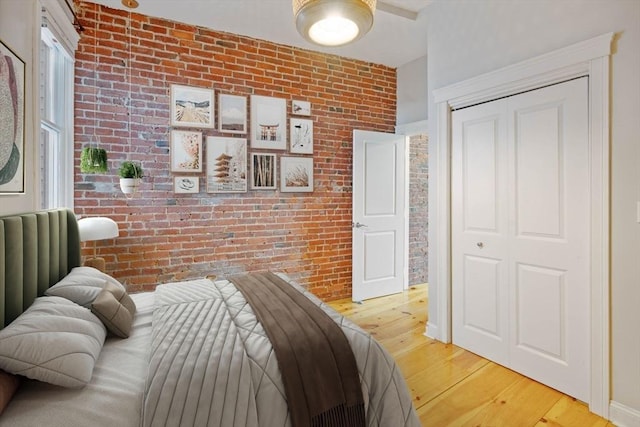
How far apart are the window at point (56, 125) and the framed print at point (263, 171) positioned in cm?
160

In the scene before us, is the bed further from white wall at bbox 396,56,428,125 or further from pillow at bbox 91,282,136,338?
white wall at bbox 396,56,428,125

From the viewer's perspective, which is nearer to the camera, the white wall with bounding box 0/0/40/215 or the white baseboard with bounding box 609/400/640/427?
the white wall with bounding box 0/0/40/215

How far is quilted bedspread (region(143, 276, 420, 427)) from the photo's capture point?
1209 mm

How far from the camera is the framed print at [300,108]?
384cm

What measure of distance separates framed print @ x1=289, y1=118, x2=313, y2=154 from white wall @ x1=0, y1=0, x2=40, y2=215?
7.47ft

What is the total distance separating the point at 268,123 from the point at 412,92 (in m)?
1.89

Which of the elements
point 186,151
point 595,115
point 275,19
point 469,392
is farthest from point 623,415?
point 275,19

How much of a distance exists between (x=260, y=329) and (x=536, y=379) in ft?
6.62

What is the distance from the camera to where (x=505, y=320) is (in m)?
2.55

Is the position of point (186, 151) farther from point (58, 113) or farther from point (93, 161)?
point (58, 113)

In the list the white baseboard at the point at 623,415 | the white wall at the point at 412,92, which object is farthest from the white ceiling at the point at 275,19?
the white baseboard at the point at 623,415

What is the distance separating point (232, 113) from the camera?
3512 mm

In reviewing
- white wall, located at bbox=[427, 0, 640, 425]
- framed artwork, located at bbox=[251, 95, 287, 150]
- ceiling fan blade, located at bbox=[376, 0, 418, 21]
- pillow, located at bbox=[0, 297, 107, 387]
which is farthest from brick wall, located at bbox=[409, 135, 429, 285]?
pillow, located at bbox=[0, 297, 107, 387]

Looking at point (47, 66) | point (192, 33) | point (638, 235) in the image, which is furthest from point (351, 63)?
point (638, 235)
